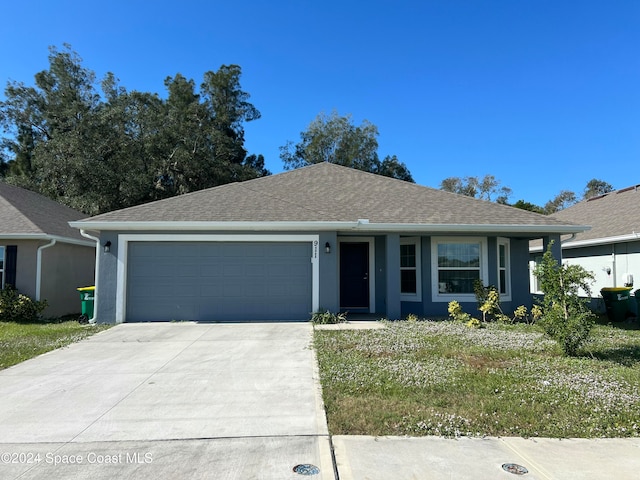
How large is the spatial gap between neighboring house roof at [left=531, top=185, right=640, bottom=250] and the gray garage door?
8.41m

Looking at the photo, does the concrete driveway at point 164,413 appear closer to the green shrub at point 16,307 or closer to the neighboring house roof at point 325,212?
the neighboring house roof at point 325,212

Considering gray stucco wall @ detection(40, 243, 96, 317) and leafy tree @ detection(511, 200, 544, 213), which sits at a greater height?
leafy tree @ detection(511, 200, 544, 213)

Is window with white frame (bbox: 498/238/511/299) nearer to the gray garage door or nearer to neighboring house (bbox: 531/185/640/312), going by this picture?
neighboring house (bbox: 531/185/640/312)

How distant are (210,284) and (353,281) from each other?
4.27 m

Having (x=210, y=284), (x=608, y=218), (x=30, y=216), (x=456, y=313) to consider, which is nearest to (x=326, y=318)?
(x=210, y=284)

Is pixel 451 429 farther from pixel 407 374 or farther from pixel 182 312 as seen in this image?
pixel 182 312

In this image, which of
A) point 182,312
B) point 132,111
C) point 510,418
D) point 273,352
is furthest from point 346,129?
point 510,418

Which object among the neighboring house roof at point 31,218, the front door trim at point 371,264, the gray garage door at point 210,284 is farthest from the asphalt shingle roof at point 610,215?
the neighboring house roof at point 31,218

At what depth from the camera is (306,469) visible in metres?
3.16

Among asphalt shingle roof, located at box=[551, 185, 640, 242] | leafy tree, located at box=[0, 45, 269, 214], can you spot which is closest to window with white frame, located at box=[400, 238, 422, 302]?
asphalt shingle roof, located at box=[551, 185, 640, 242]

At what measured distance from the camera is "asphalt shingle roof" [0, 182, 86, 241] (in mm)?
11734

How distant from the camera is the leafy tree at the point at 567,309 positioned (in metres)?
6.29

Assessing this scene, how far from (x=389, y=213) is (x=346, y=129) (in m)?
24.2

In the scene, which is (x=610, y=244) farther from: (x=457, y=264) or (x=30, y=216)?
(x=30, y=216)
